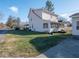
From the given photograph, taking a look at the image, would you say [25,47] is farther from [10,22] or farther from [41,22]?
[10,22]

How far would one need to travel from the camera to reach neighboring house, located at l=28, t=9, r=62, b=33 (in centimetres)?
3202

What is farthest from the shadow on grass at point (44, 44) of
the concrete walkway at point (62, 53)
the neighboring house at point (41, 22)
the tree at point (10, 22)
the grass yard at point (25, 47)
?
the tree at point (10, 22)

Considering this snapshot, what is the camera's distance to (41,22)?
107 feet

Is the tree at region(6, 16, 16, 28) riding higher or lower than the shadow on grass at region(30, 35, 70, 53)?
higher

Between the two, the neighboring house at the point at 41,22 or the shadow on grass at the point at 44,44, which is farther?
the neighboring house at the point at 41,22

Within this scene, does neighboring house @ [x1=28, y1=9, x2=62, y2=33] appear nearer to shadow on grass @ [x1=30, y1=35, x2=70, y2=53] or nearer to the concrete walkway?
shadow on grass @ [x1=30, y1=35, x2=70, y2=53]

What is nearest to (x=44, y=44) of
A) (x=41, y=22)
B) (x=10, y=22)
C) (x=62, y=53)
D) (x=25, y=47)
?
(x=25, y=47)

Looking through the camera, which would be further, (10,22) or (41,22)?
(10,22)

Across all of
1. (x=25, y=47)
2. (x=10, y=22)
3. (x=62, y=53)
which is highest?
(x=10, y=22)

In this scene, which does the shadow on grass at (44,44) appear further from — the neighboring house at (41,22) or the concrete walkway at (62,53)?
the neighboring house at (41,22)

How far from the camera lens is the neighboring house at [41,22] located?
105 ft

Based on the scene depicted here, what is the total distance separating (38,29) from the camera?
33250 millimetres

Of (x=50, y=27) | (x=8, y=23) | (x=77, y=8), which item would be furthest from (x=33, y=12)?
(x=8, y=23)

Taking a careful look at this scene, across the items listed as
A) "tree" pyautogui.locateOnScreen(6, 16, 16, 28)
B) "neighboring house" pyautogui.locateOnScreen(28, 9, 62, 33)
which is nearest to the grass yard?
"neighboring house" pyautogui.locateOnScreen(28, 9, 62, 33)
